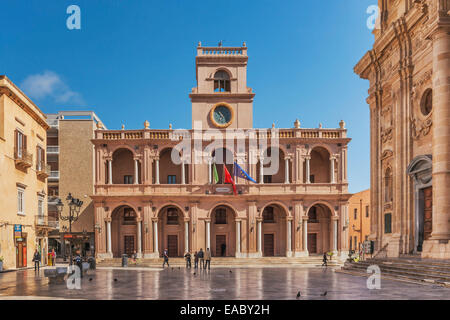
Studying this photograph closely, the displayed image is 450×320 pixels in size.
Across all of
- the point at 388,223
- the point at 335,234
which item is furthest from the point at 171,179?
the point at 388,223

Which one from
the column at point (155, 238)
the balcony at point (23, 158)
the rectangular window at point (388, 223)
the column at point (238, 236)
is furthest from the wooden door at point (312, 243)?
the balcony at point (23, 158)

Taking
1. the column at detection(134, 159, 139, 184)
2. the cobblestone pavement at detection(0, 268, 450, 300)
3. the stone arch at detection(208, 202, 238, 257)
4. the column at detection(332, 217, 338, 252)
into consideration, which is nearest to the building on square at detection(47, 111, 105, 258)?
the column at detection(134, 159, 139, 184)

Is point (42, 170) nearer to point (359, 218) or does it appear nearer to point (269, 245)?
point (269, 245)

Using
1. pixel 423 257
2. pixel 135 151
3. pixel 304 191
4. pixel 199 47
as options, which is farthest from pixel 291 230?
pixel 423 257

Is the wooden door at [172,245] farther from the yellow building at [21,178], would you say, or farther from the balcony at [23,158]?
the balcony at [23,158]

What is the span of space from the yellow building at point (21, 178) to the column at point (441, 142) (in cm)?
2550

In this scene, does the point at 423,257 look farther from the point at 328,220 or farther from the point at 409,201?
the point at 328,220

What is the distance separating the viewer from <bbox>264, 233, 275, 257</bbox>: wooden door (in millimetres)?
45094

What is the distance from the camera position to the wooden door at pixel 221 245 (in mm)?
44656

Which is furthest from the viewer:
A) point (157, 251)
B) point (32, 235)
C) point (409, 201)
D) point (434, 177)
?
point (157, 251)

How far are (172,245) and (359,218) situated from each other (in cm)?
2904

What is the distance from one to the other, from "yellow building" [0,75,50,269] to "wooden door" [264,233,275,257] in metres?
20.1
